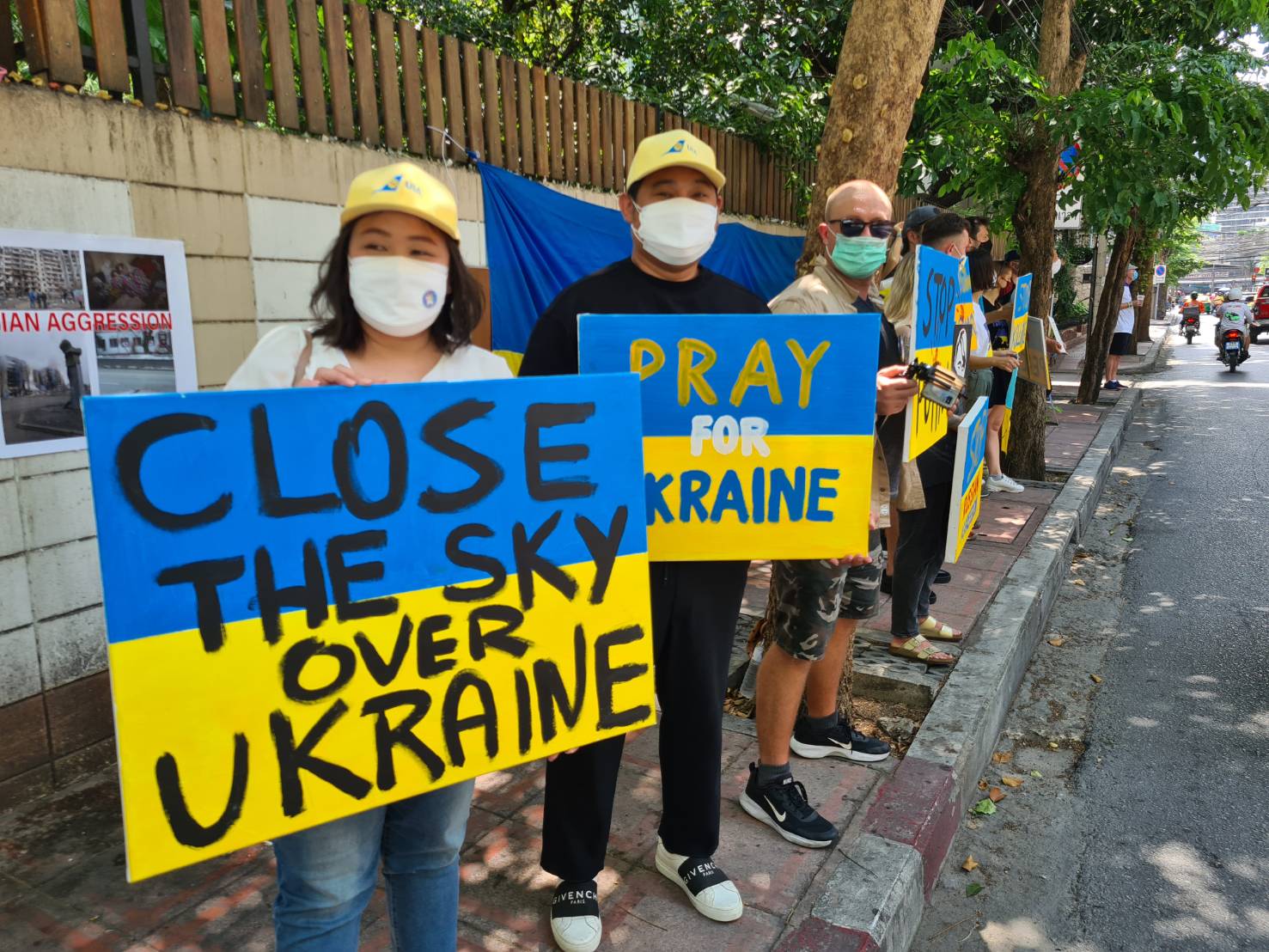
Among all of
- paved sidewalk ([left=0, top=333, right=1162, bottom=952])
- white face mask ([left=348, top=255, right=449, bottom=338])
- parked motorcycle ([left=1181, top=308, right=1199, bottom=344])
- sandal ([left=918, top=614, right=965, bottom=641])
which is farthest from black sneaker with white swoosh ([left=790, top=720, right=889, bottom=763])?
parked motorcycle ([left=1181, top=308, right=1199, bottom=344])

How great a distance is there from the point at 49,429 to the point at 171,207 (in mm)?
941

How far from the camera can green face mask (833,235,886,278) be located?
2.68m

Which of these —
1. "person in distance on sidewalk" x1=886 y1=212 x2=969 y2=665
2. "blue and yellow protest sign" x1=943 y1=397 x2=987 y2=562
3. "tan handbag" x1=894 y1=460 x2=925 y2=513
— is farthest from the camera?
"person in distance on sidewalk" x1=886 y1=212 x2=969 y2=665

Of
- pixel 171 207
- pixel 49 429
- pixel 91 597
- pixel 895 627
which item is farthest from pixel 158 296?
pixel 895 627

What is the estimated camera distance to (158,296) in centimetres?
337

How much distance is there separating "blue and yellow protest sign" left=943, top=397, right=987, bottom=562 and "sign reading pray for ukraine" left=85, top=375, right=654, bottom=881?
186 cm

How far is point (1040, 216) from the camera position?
7.62 metres

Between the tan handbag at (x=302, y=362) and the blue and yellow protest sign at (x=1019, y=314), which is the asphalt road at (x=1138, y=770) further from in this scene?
the tan handbag at (x=302, y=362)

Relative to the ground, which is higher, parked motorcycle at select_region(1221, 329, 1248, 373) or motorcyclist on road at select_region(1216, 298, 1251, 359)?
motorcyclist on road at select_region(1216, 298, 1251, 359)

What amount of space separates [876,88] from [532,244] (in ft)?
7.59

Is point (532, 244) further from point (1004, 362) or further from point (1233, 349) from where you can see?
point (1233, 349)

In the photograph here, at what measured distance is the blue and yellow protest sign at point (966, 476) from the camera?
3.36m

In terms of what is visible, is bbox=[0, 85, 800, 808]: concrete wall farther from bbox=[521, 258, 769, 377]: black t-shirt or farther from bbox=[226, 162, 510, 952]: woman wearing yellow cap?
bbox=[521, 258, 769, 377]: black t-shirt

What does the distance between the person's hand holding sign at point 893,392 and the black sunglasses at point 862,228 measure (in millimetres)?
416
